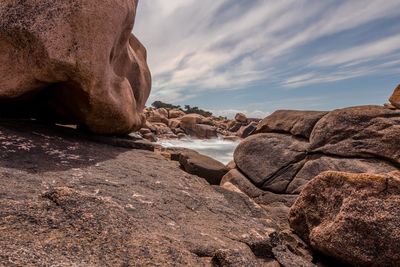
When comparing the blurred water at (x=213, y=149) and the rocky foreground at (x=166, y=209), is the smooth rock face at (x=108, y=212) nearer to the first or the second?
the rocky foreground at (x=166, y=209)

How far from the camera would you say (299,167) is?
429 inches

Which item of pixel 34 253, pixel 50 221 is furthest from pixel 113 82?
pixel 34 253

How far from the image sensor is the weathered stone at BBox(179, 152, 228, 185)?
35.6ft

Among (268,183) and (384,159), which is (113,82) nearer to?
(268,183)

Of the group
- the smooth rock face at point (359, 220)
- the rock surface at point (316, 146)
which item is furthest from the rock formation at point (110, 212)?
the rock surface at point (316, 146)

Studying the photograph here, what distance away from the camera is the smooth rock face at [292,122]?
37.6 ft

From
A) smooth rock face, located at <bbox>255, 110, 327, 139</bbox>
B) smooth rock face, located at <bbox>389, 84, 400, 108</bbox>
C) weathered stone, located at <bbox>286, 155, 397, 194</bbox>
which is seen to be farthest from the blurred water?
smooth rock face, located at <bbox>389, 84, 400, 108</bbox>

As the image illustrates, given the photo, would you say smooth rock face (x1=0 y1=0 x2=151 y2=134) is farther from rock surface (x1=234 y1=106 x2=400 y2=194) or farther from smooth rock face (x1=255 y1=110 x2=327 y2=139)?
smooth rock face (x1=255 y1=110 x2=327 y2=139)

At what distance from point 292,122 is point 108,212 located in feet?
30.6

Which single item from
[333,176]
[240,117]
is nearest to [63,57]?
[333,176]

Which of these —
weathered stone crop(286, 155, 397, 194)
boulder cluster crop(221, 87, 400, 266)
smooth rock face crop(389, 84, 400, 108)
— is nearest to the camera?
boulder cluster crop(221, 87, 400, 266)

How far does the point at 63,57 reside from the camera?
5758 millimetres

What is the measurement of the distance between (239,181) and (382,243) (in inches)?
262

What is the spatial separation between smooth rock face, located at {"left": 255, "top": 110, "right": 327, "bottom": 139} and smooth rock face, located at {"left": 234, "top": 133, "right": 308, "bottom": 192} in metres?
0.27
